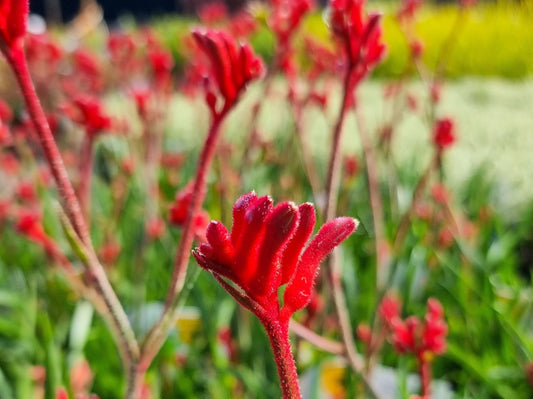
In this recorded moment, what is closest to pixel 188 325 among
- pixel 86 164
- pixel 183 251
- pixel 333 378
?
pixel 333 378

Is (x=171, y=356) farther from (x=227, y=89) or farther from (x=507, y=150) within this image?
(x=507, y=150)

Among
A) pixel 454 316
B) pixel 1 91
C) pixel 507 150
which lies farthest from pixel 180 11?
pixel 454 316

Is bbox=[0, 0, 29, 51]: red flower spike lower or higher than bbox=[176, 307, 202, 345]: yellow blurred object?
higher

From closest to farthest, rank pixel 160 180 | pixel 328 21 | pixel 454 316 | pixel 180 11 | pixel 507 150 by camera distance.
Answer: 1. pixel 328 21
2. pixel 454 316
3. pixel 160 180
4. pixel 507 150
5. pixel 180 11

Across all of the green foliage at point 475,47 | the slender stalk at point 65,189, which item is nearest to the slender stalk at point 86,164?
the slender stalk at point 65,189

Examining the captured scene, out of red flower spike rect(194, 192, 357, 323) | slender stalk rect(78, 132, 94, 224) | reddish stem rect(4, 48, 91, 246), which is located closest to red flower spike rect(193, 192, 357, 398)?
red flower spike rect(194, 192, 357, 323)

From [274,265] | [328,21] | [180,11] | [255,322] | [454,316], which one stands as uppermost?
[180,11]

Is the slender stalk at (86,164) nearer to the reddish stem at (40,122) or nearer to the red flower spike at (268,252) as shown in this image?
the reddish stem at (40,122)

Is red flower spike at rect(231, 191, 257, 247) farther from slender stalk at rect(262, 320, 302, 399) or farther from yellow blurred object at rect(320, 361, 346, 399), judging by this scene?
yellow blurred object at rect(320, 361, 346, 399)

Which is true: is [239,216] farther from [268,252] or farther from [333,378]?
[333,378]
